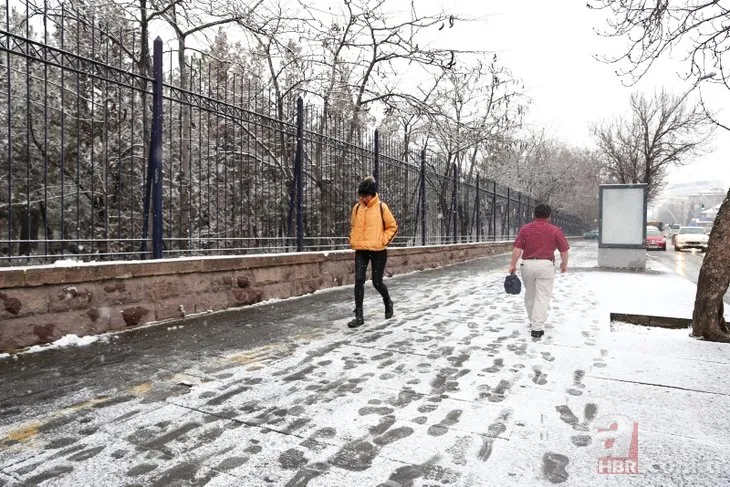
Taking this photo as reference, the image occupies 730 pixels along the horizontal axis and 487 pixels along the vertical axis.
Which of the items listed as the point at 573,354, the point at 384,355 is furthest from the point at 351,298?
the point at 573,354

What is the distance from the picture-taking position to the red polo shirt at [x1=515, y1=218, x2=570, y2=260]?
18.0ft

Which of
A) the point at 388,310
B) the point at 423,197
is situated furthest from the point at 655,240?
the point at 388,310

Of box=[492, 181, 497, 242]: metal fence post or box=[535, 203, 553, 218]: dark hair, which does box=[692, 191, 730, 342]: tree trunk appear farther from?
box=[492, 181, 497, 242]: metal fence post

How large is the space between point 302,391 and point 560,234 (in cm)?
381

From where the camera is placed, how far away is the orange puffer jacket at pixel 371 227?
18.8ft

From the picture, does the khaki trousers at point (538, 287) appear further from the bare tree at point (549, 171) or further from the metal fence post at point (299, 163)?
the bare tree at point (549, 171)

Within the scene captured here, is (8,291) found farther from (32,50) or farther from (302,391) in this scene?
(302,391)

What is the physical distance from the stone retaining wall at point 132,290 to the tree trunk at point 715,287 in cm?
574

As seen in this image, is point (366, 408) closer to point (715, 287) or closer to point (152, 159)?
point (152, 159)

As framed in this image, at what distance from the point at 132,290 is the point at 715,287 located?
6.65 metres

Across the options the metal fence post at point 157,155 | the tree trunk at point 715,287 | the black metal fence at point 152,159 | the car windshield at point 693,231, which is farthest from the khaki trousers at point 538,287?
the car windshield at point 693,231

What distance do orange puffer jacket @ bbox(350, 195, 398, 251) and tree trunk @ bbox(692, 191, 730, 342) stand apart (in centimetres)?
362

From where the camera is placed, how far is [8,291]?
13.6ft

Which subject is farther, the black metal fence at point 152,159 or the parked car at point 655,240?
the parked car at point 655,240
